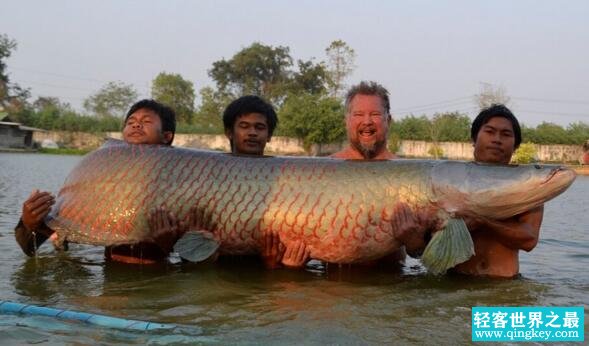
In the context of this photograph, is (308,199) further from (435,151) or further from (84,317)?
(435,151)

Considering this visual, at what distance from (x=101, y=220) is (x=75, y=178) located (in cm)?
46

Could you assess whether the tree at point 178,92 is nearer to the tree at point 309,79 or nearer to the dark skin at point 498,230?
the tree at point 309,79

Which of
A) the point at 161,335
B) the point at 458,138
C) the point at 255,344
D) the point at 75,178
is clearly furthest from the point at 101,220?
the point at 458,138

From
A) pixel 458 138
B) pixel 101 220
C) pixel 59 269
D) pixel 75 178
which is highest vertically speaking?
pixel 458 138

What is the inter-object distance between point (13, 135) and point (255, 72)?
87.0 ft

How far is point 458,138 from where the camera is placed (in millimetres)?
42438

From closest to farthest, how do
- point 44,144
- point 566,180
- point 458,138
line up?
point 566,180 < point 458,138 < point 44,144

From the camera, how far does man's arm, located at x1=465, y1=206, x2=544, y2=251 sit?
407 centimetres

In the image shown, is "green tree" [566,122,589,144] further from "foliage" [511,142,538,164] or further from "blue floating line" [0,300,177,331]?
"blue floating line" [0,300,177,331]

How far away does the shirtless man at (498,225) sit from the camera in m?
4.13

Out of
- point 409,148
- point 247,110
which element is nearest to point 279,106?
point 409,148

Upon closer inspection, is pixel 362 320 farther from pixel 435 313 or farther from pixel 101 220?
pixel 101 220

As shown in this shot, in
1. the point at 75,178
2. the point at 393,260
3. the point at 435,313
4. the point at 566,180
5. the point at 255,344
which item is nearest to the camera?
the point at 255,344

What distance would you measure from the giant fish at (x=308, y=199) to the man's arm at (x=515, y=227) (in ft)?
0.30
